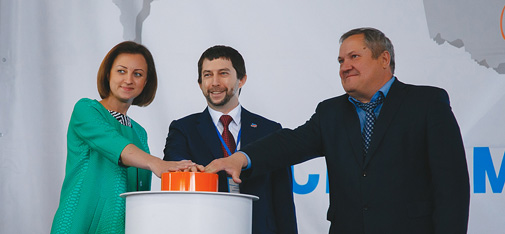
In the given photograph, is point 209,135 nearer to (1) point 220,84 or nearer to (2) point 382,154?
(1) point 220,84

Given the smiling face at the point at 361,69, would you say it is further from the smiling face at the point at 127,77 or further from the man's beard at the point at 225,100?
the smiling face at the point at 127,77

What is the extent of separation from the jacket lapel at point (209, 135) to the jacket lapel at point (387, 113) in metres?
0.63

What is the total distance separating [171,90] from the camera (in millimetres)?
3590

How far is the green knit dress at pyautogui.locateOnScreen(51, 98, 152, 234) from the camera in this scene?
2.08 metres

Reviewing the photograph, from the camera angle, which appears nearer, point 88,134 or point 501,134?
point 88,134

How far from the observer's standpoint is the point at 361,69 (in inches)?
91.8

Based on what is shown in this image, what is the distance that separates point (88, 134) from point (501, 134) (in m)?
2.28

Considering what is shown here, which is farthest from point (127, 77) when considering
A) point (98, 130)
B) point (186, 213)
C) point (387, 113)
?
point (186, 213)

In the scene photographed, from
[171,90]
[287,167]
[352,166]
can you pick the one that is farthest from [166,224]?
[171,90]

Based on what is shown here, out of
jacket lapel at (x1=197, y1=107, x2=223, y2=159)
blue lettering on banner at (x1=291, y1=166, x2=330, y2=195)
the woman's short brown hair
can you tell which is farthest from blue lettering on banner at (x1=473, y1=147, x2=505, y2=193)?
the woman's short brown hair

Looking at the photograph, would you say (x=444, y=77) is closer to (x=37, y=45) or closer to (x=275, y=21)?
(x=275, y=21)

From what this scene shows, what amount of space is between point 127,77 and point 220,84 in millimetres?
412

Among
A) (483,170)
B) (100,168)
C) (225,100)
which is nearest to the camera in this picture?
(100,168)

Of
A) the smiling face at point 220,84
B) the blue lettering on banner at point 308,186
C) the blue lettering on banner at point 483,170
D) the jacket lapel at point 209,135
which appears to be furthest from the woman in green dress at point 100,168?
the blue lettering on banner at point 483,170
